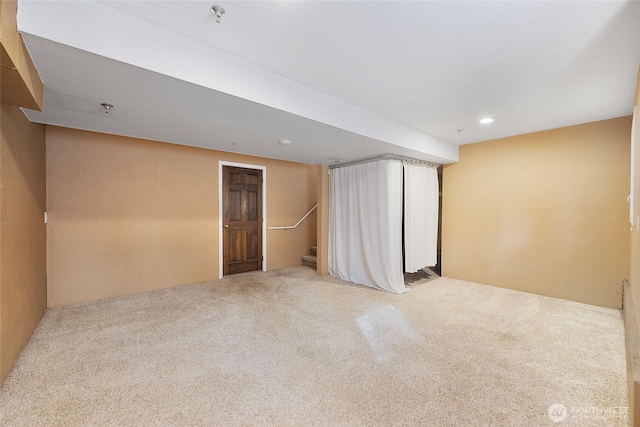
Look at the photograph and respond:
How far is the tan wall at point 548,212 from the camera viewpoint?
315 centimetres

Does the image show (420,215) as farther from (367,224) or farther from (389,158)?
(389,158)

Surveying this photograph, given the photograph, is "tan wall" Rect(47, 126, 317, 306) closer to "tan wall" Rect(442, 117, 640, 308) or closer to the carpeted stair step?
the carpeted stair step

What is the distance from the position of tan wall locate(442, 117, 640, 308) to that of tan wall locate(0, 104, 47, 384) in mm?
5303

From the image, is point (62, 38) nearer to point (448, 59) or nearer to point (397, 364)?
point (448, 59)

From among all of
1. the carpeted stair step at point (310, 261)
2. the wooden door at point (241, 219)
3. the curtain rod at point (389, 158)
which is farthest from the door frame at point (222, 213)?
the curtain rod at point (389, 158)

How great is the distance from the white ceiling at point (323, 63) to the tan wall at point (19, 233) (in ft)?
1.20

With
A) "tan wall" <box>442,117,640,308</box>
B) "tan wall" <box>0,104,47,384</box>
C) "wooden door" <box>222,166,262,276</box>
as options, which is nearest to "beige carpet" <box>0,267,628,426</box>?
"tan wall" <box>0,104,47,384</box>

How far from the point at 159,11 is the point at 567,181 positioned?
4668 mm

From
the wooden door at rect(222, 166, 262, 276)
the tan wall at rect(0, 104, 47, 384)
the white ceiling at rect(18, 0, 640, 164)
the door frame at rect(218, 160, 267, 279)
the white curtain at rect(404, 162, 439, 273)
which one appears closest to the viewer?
the white ceiling at rect(18, 0, 640, 164)

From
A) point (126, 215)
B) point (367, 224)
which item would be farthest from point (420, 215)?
point (126, 215)

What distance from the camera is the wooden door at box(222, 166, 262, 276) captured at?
4.64m

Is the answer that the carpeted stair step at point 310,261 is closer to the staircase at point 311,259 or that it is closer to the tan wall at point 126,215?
the staircase at point 311,259

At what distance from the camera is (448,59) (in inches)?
76.3

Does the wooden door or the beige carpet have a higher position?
the wooden door
